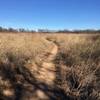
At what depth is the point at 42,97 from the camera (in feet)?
24.1

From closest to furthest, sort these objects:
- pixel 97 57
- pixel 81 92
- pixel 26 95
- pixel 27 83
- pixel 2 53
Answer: pixel 26 95, pixel 81 92, pixel 27 83, pixel 2 53, pixel 97 57

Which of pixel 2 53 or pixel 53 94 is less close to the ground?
pixel 2 53

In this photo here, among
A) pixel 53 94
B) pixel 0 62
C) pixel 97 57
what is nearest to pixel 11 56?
pixel 0 62

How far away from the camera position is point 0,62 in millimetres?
9156

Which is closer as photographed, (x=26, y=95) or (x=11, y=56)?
(x=26, y=95)

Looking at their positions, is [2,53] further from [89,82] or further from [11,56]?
[89,82]

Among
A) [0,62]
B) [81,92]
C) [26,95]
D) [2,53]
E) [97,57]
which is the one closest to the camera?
[26,95]

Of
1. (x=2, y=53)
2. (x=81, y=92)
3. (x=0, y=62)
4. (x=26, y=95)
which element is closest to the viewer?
(x=26, y=95)

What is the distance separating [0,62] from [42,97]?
252cm

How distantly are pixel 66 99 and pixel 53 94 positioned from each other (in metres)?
0.50

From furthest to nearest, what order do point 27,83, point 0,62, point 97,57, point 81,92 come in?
point 97,57 < point 0,62 < point 27,83 < point 81,92

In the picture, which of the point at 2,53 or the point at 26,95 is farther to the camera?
the point at 2,53

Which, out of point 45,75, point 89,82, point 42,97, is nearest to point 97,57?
point 45,75

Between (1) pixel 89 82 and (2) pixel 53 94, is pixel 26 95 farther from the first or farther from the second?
(1) pixel 89 82
